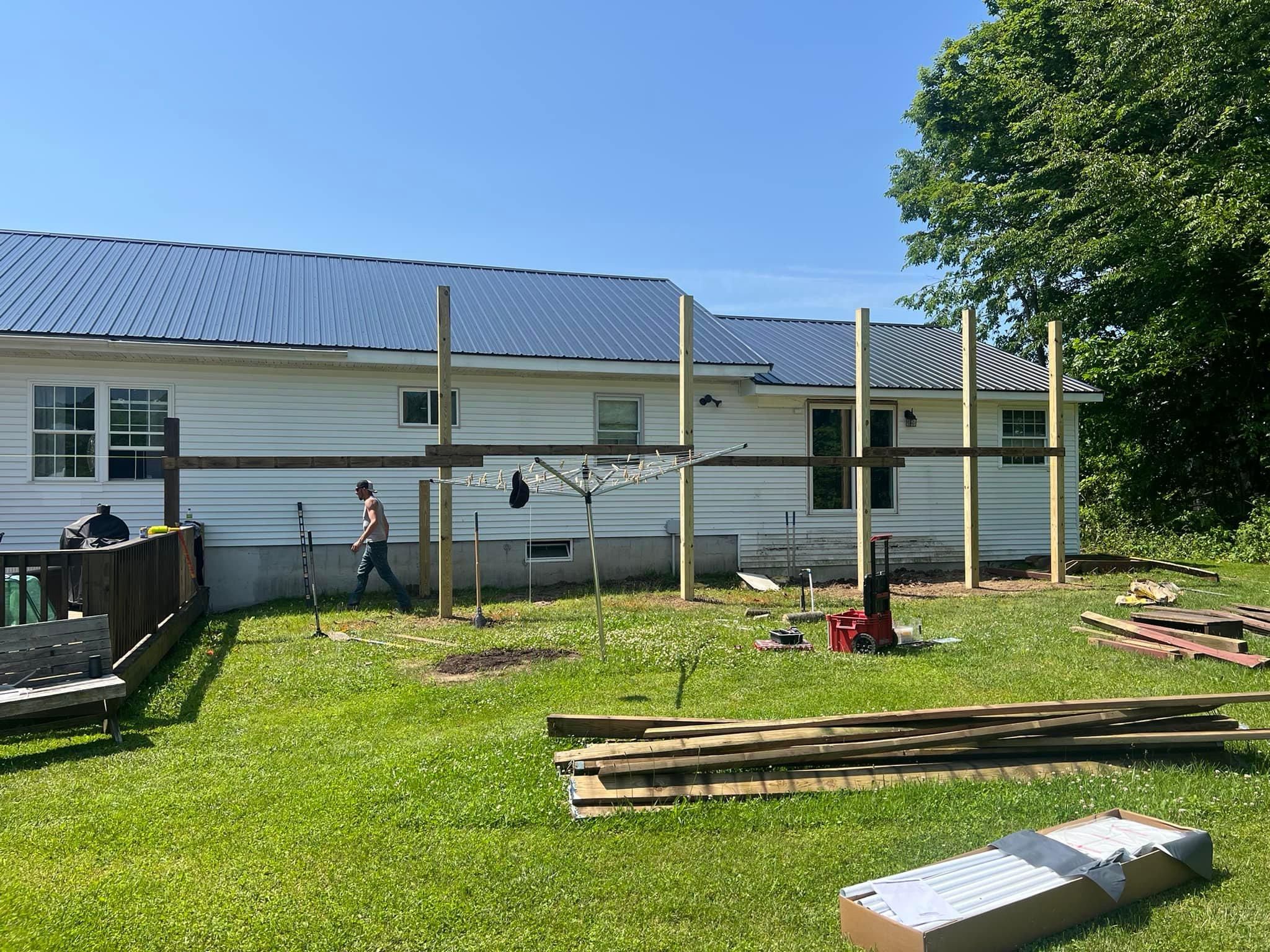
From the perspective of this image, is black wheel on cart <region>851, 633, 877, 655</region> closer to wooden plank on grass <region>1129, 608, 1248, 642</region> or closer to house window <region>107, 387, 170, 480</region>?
wooden plank on grass <region>1129, 608, 1248, 642</region>

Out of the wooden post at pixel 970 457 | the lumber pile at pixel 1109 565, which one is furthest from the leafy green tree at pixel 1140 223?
the wooden post at pixel 970 457

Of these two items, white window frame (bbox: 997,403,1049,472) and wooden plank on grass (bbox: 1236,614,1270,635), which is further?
white window frame (bbox: 997,403,1049,472)

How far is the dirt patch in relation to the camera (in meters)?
7.71

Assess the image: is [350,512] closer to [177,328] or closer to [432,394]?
[432,394]

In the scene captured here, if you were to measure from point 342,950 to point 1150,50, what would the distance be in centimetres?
2506

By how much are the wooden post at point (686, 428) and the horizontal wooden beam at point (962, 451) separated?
8.71ft

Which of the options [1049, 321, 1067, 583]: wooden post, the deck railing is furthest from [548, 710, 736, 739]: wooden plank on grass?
[1049, 321, 1067, 583]: wooden post

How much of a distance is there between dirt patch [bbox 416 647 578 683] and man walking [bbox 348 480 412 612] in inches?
118

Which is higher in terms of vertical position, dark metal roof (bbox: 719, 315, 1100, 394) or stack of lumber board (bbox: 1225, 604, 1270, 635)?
dark metal roof (bbox: 719, 315, 1100, 394)

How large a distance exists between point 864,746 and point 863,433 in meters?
7.83

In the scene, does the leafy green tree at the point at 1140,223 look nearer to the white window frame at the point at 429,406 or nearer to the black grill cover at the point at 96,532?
the white window frame at the point at 429,406

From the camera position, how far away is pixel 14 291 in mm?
12484

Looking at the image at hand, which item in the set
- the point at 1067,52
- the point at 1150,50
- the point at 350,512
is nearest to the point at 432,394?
the point at 350,512

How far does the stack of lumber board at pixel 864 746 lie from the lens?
477 cm
